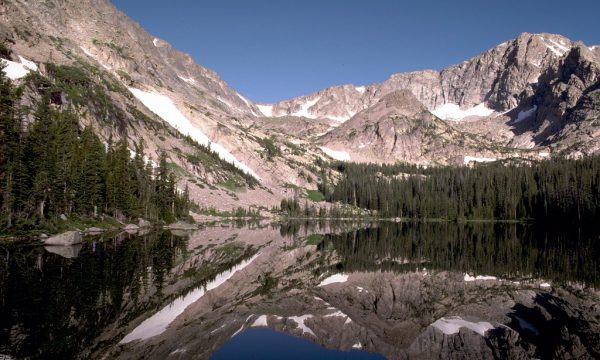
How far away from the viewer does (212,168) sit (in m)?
149

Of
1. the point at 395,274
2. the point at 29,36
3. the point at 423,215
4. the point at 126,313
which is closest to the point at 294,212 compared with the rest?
the point at 423,215

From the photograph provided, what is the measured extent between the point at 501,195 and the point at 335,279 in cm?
13270

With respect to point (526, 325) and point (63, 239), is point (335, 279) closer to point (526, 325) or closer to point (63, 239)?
point (526, 325)

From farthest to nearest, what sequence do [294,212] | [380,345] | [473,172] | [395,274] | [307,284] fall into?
[473,172] < [294,212] < [395,274] < [307,284] < [380,345]

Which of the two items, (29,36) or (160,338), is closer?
(160,338)

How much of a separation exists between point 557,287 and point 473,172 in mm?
164524

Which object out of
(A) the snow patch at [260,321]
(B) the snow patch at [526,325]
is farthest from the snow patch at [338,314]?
(B) the snow patch at [526,325]

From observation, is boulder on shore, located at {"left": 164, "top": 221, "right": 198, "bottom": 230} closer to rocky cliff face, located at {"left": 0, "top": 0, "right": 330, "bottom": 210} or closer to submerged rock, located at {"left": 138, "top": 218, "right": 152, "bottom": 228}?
submerged rock, located at {"left": 138, "top": 218, "right": 152, "bottom": 228}

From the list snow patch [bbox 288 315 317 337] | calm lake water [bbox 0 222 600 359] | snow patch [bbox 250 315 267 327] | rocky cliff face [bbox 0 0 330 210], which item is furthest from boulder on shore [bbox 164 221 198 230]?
snow patch [bbox 288 315 317 337]

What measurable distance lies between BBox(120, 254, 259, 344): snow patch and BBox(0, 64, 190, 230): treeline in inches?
1201

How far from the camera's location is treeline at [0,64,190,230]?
159 ft

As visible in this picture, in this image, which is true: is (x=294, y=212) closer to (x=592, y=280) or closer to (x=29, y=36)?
(x=29, y=36)

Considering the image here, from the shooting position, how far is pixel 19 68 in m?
101

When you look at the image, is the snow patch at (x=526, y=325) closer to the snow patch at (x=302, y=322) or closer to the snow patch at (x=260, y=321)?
the snow patch at (x=302, y=322)
